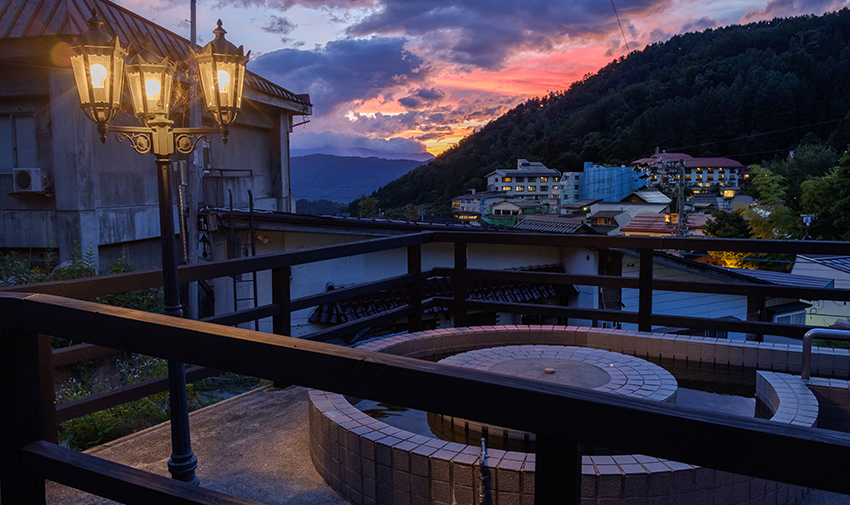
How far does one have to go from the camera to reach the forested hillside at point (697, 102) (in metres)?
63.9

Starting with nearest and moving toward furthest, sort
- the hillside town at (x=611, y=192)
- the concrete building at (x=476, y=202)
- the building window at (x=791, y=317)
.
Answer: the building window at (x=791, y=317) → the hillside town at (x=611, y=192) → the concrete building at (x=476, y=202)

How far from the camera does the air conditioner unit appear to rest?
36.2 ft

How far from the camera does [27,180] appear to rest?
435 inches

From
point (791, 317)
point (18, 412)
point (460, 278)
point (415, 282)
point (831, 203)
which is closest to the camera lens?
point (18, 412)

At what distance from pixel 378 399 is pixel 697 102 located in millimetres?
73284

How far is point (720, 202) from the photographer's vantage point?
233ft

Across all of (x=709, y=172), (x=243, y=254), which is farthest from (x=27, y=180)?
(x=709, y=172)

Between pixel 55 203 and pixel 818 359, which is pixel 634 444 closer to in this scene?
pixel 818 359

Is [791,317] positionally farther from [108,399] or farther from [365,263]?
[108,399]

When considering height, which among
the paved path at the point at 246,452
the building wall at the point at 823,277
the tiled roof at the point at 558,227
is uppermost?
the tiled roof at the point at 558,227

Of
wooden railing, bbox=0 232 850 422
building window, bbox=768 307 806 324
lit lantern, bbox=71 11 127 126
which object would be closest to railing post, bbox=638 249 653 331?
wooden railing, bbox=0 232 850 422

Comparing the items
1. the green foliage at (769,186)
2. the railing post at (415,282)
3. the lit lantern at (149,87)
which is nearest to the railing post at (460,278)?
the railing post at (415,282)

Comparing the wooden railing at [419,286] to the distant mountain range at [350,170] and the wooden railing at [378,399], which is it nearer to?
the wooden railing at [378,399]

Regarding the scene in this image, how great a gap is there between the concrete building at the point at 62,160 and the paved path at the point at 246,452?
867cm
